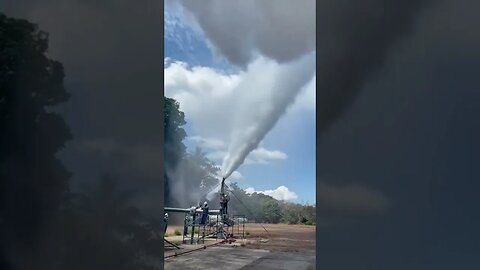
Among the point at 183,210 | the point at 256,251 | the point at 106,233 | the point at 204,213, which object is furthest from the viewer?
the point at 204,213

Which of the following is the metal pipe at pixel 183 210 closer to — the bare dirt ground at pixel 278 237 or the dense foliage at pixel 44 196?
the bare dirt ground at pixel 278 237

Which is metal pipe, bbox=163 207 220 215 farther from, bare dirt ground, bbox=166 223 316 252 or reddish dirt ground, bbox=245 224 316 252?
reddish dirt ground, bbox=245 224 316 252

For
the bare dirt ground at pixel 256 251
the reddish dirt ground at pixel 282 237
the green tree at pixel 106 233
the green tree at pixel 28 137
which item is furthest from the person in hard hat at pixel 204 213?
the green tree at pixel 28 137

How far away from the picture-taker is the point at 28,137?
211 centimetres

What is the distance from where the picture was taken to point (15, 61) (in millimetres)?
2135

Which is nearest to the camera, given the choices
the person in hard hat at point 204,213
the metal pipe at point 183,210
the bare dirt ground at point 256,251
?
the bare dirt ground at point 256,251

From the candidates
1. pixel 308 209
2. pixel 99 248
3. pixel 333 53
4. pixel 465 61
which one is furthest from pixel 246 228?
pixel 465 61

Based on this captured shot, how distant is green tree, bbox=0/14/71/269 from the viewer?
2.09m

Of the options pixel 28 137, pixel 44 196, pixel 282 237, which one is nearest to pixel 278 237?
pixel 282 237

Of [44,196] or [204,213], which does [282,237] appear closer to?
[204,213]

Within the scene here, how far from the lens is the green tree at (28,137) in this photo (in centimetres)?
209

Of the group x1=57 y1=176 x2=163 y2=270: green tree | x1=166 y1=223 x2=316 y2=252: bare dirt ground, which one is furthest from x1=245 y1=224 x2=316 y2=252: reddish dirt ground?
x1=57 y1=176 x2=163 y2=270: green tree

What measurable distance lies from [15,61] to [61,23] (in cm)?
31

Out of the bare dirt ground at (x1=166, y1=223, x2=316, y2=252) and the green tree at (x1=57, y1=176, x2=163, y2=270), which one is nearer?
the green tree at (x1=57, y1=176, x2=163, y2=270)
